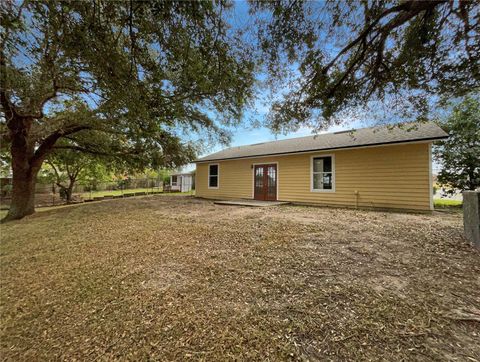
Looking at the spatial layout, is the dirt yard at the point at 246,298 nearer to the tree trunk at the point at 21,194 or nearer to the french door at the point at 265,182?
the tree trunk at the point at 21,194

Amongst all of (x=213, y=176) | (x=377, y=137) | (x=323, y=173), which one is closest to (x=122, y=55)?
(x=323, y=173)

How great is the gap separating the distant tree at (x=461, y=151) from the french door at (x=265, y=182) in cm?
781

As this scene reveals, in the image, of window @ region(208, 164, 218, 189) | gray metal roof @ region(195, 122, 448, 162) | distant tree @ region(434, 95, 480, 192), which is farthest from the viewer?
window @ region(208, 164, 218, 189)

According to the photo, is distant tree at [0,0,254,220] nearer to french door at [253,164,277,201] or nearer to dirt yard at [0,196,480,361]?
dirt yard at [0,196,480,361]

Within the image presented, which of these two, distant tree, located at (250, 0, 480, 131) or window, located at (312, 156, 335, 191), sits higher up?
distant tree, located at (250, 0, 480, 131)

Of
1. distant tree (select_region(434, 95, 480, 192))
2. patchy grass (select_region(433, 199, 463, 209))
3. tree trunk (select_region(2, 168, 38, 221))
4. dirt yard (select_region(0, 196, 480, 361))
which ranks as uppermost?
distant tree (select_region(434, 95, 480, 192))

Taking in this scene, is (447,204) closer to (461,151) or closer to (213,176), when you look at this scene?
(461,151)

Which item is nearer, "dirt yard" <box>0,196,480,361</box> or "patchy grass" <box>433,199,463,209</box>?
"dirt yard" <box>0,196,480,361</box>

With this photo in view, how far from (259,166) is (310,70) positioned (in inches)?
266

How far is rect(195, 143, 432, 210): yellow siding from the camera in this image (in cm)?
699

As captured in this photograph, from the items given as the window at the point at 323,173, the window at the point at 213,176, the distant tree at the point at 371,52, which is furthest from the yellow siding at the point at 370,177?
the window at the point at 213,176

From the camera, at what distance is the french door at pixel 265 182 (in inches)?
416

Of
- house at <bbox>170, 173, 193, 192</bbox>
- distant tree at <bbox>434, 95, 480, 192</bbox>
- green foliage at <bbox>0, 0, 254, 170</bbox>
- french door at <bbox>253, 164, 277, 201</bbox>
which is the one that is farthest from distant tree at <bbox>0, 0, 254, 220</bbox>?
house at <bbox>170, 173, 193, 192</bbox>

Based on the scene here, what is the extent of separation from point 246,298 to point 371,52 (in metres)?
5.06
